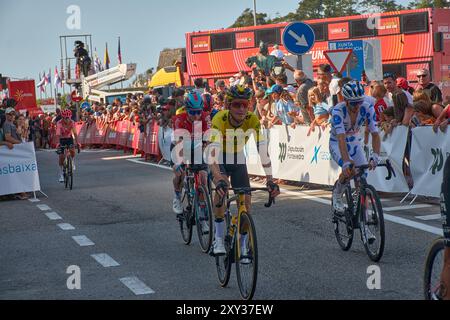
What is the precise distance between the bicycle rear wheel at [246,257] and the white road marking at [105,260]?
2.38m

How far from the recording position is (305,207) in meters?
13.5

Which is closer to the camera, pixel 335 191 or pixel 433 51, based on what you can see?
pixel 335 191

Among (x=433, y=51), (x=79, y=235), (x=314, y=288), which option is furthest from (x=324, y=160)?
(x=433, y=51)

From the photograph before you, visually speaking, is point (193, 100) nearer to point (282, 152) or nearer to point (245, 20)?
point (282, 152)

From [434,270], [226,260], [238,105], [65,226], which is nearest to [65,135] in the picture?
[65,226]

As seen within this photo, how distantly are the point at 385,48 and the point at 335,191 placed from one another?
93.7ft

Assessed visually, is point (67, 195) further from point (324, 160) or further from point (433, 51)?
point (433, 51)

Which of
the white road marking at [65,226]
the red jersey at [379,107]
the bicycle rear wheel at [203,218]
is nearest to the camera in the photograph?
the bicycle rear wheel at [203,218]

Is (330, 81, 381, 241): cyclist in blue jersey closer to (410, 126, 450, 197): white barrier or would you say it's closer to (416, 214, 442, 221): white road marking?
(416, 214, 442, 221): white road marking

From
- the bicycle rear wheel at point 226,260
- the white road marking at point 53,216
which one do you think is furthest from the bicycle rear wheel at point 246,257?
the white road marking at point 53,216

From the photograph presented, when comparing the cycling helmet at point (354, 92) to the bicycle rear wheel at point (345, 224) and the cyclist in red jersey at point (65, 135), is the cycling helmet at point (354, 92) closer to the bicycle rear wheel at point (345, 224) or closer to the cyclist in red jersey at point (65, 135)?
the bicycle rear wheel at point (345, 224)

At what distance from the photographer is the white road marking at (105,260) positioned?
9533mm

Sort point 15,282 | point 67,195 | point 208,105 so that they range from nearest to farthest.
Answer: point 15,282
point 208,105
point 67,195
